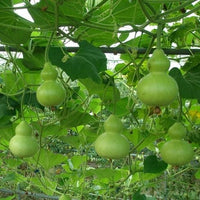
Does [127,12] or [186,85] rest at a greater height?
[127,12]

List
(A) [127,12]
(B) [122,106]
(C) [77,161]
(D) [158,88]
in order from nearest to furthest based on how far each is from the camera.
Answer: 1. (D) [158,88]
2. (A) [127,12]
3. (B) [122,106]
4. (C) [77,161]

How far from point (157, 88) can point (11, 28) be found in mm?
467

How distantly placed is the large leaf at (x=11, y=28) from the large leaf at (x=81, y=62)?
0.13m

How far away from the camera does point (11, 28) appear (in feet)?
3.07

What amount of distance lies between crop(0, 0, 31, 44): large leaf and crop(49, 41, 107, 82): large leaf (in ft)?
0.42

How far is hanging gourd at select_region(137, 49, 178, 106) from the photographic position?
0.61 metres

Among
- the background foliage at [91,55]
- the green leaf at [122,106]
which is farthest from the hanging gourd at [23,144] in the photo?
the green leaf at [122,106]

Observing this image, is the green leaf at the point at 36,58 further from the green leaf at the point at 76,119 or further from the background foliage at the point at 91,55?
the green leaf at the point at 76,119

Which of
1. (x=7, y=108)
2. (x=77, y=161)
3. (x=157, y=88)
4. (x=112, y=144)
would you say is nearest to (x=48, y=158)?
(x=77, y=161)

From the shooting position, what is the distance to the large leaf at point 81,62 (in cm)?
77

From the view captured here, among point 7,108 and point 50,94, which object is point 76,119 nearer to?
point 7,108

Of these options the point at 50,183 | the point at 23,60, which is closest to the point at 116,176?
the point at 50,183

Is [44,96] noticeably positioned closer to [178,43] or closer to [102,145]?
[102,145]

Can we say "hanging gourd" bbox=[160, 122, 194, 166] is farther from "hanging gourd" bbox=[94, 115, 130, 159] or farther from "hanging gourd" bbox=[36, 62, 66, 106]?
"hanging gourd" bbox=[36, 62, 66, 106]
